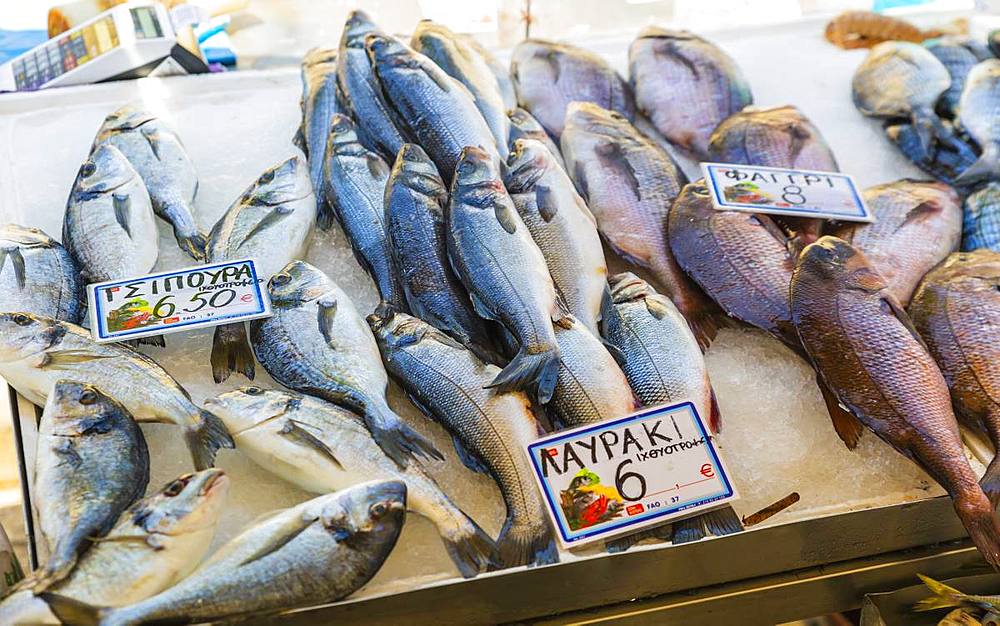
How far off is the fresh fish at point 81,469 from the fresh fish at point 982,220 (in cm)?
174

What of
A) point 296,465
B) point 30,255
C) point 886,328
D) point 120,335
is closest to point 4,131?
point 30,255

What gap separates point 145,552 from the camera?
3.85ft

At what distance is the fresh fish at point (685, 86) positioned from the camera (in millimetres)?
2215

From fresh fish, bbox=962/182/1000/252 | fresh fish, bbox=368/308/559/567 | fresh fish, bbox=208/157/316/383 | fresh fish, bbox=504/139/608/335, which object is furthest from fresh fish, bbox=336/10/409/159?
fresh fish, bbox=962/182/1000/252

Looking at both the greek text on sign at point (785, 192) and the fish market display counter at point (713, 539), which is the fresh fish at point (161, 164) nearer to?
the fish market display counter at point (713, 539)

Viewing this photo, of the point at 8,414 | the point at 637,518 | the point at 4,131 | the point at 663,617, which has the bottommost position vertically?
the point at 663,617

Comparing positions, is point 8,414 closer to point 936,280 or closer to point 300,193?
point 300,193

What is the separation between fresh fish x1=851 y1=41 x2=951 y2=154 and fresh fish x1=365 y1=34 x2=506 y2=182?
44.4 inches

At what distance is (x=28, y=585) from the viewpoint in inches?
44.3

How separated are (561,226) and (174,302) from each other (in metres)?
0.75

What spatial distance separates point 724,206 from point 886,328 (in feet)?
1.39

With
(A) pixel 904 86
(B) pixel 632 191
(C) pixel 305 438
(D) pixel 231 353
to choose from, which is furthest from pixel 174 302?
(A) pixel 904 86

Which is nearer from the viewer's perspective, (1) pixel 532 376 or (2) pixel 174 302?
(1) pixel 532 376

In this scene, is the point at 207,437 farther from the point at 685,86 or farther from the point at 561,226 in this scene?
the point at 685,86
